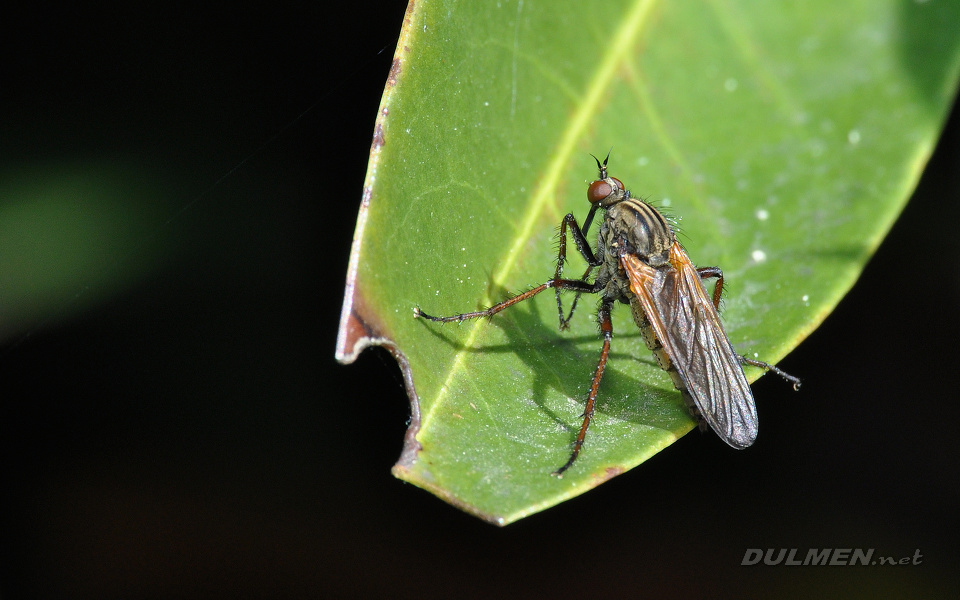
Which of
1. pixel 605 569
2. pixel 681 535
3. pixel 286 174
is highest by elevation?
pixel 286 174

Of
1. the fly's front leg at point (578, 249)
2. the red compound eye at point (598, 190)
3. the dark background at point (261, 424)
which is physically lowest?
the dark background at point (261, 424)

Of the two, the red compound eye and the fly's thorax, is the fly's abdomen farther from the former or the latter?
the red compound eye

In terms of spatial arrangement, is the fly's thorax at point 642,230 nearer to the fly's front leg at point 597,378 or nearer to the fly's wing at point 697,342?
the fly's wing at point 697,342

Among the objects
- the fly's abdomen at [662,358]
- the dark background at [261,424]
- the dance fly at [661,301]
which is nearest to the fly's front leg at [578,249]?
the dance fly at [661,301]

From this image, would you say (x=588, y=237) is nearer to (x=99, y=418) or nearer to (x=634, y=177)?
(x=634, y=177)

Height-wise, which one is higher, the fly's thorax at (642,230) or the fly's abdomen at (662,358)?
the fly's thorax at (642,230)

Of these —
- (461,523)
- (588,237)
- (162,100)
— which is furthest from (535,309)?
(162,100)

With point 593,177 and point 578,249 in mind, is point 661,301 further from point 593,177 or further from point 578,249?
point 593,177
